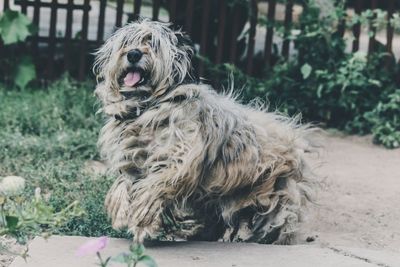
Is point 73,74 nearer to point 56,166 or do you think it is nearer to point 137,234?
point 56,166

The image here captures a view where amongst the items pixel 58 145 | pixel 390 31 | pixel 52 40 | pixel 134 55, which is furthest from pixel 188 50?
pixel 52 40

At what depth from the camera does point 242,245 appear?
5.39 m

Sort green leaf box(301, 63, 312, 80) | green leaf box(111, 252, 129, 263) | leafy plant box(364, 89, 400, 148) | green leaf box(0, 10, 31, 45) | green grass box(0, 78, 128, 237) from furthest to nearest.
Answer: green leaf box(0, 10, 31, 45)
green leaf box(301, 63, 312, 80)
leafy plant box(364, 89, 400, 148)
green grass box(0, 78, 128, 237)
green leaf box(111, 252, 129, 263)

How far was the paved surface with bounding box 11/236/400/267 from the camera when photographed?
16.0 ft

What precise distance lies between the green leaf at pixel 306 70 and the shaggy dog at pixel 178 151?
150 inches

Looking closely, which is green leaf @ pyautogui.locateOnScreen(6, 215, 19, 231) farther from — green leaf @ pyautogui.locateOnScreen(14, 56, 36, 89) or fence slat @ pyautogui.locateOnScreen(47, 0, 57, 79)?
fence slat @ pyautogui.locateOnScreen(47, 0, 57, 79)

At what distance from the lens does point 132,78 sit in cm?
529

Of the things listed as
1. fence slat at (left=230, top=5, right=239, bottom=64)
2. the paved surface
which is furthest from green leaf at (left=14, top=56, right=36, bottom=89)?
the paved surface

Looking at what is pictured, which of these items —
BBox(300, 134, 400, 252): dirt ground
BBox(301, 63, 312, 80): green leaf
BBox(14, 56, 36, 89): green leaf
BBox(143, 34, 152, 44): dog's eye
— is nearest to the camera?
BBox(143, 34, 152, 44): dog's eye

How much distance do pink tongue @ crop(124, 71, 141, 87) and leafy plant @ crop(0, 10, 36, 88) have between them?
4.54 metres

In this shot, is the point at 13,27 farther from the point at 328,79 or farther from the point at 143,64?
the point at 143,64

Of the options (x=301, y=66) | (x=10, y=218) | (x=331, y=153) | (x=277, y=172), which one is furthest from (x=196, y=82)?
(x=301, y=66)

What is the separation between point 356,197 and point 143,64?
275cm

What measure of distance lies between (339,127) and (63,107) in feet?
9.27
